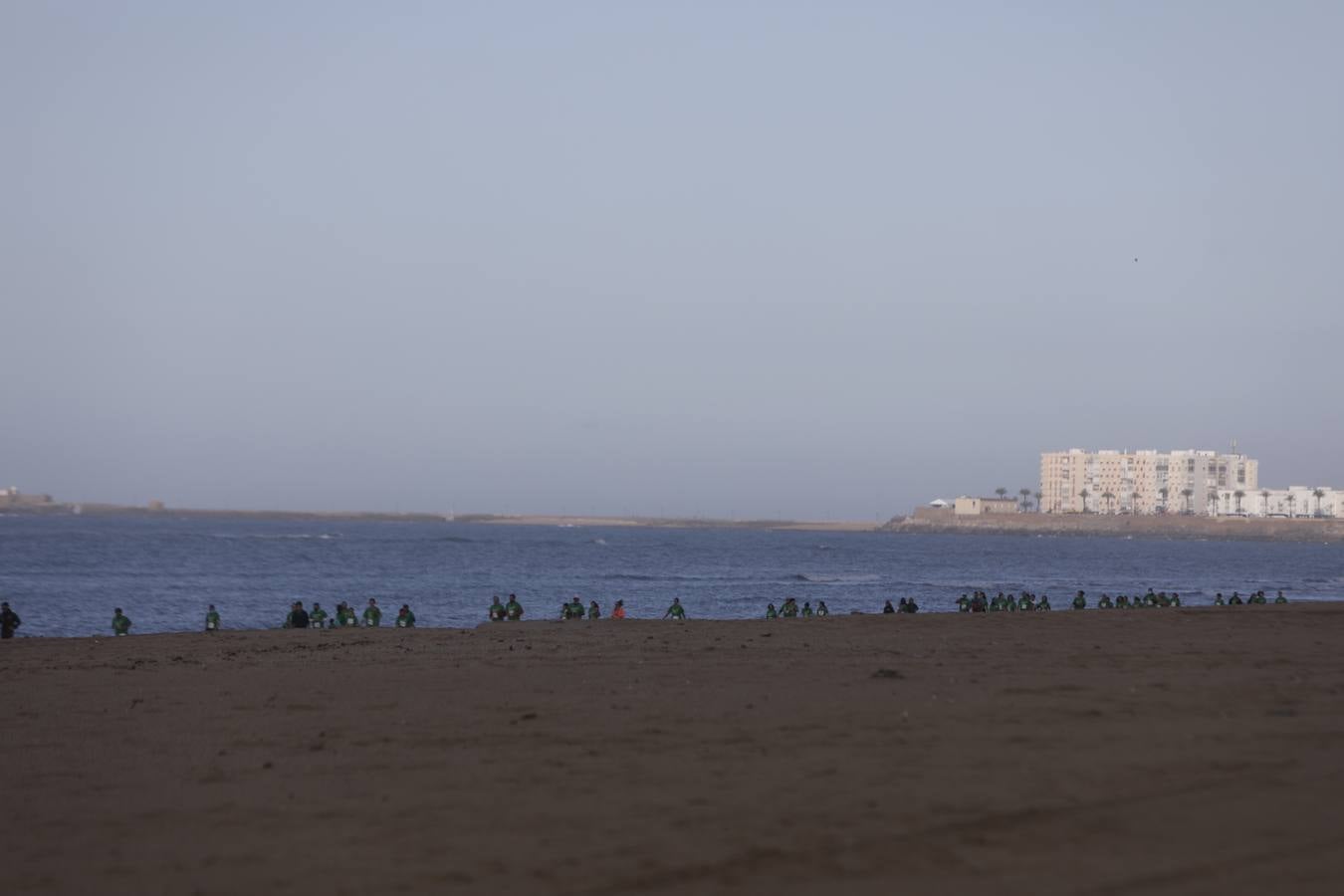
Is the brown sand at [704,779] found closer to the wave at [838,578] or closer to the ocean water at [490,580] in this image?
the ocean water at [490,580]

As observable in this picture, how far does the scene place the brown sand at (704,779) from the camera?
701cm

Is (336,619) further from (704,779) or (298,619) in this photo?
(704,779)

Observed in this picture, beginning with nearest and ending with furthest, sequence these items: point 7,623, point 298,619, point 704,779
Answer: point 704,779 → point 7,623 → point 298,619

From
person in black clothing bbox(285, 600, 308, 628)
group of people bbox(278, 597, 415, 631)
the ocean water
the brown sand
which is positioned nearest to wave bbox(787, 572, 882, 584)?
the ocean water

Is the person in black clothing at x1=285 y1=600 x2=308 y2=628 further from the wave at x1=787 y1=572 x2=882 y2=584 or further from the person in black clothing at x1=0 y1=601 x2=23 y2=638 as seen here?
the wave at x1=787 y1=572 x2=882 y2=584

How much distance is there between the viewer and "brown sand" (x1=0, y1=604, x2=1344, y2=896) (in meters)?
7.01

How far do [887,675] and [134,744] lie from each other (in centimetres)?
727

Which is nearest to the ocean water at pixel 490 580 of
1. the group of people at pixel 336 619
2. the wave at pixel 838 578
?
the wave at pixel 838 578

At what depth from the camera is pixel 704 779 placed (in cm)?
889

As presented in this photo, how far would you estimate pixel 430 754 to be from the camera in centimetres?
1024

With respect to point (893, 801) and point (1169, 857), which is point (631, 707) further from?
point (1169, 857)

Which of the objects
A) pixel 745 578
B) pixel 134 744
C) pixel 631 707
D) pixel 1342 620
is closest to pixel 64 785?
pixel 134 744

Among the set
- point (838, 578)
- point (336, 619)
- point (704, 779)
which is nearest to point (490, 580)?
point (838, 578)

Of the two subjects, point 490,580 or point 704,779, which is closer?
point 704,779
